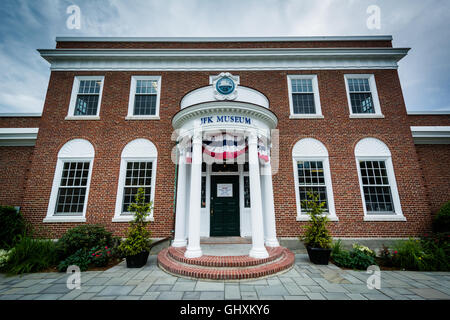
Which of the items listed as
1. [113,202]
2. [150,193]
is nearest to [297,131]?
[150,193]

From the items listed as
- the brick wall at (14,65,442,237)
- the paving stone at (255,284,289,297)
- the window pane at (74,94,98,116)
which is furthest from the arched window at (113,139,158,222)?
the paving stone at (255,284,289,297)

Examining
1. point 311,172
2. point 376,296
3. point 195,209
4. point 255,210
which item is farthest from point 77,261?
point 311,172

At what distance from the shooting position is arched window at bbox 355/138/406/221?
7.73 meters

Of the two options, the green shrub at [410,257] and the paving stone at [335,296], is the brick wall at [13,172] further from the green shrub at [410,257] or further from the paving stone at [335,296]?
the green shrub at [410,257]

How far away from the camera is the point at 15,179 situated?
8.43 meters

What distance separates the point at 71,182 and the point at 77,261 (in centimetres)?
411

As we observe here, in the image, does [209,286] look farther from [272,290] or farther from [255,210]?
[255,210]

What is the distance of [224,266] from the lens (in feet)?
16.1

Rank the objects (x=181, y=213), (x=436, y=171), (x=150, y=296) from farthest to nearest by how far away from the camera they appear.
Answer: (x=436, y=171) → (x=181, y=213) → (x=150, y=296)

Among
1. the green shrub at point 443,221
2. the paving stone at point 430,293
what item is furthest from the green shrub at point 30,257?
the green shrub at point 443,221

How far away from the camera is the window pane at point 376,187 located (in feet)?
25.8
